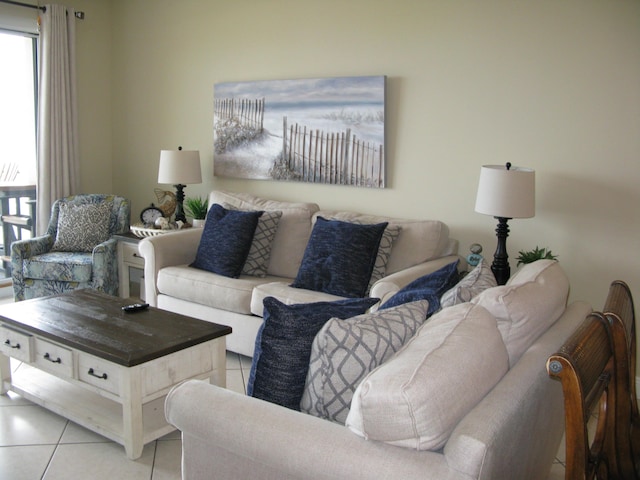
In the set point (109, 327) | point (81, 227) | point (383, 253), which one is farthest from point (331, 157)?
point (81, 227)

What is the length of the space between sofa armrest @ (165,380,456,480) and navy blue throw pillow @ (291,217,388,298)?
6.07 ft

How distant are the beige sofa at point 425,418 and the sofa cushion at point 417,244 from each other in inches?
67.6

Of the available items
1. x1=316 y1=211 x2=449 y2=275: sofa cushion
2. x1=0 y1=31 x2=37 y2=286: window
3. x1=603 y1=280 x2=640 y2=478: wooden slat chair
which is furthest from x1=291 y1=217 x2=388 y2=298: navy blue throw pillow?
x1=0 y1=31 x2=37 y2=286: window

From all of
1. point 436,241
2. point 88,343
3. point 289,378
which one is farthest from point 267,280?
point 289,378

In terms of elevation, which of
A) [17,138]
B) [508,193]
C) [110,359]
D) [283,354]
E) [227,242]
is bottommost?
[110,359]

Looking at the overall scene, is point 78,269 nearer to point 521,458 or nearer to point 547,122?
point 547,122

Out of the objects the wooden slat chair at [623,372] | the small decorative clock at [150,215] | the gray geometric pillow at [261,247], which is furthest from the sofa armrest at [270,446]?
the small decorative clock at [150,215]

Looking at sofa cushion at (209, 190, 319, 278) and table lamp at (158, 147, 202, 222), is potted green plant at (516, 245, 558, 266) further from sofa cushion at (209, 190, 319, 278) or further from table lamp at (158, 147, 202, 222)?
table lamp at (158, 147, 202, 222)

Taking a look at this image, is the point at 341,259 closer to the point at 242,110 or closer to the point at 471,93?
the point at 471,93

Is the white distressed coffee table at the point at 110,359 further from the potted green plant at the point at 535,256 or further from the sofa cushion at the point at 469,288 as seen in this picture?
the potted green plant at the point at 535,256

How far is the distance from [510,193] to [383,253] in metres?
0.83

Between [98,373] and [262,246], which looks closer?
[98,373]

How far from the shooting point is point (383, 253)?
11.7 ft

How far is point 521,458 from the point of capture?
1511 millimetres
